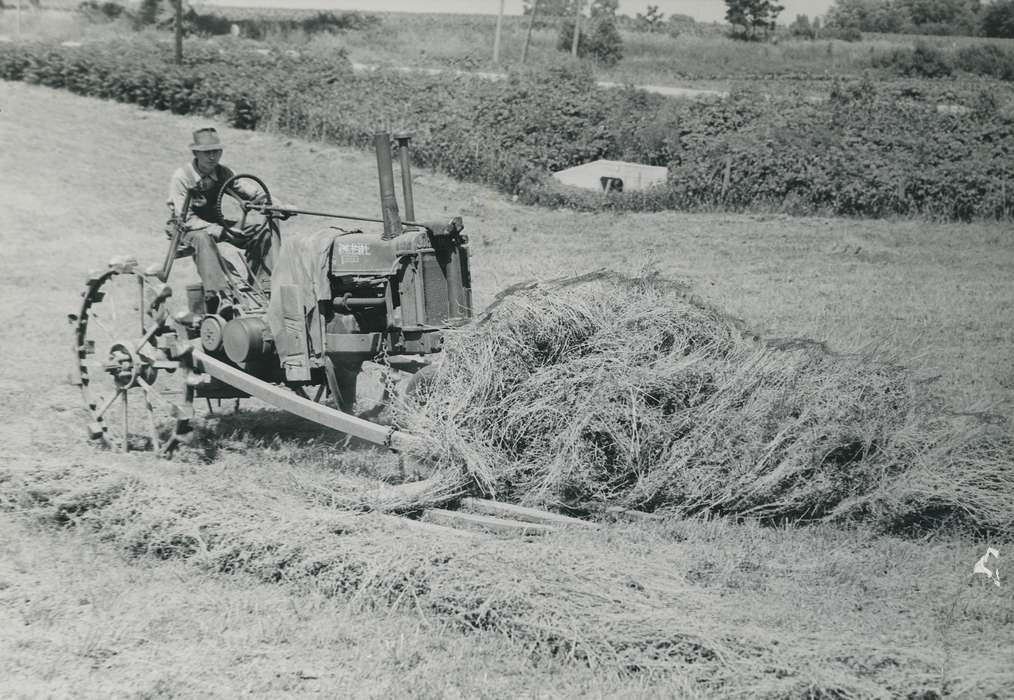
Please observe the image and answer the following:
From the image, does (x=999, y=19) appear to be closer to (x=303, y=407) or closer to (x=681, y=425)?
(x=681, y=425)

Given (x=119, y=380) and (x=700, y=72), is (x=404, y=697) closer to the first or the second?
(x=119, y=380)

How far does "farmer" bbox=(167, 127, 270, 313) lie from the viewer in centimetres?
762

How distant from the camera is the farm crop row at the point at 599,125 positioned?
17.2 metres

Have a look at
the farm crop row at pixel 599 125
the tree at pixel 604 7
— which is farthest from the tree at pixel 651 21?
the farm crop row at pixel 599 125

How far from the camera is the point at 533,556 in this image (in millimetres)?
5031

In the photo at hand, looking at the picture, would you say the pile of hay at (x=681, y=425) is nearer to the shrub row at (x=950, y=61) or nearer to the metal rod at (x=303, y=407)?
the metal rod at (x=303, y=407)

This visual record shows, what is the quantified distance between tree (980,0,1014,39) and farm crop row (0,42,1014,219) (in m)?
1.16

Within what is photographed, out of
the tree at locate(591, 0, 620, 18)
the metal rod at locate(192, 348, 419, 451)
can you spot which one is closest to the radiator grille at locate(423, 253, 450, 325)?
the metal rod at locate(192, 348, 419, 451)

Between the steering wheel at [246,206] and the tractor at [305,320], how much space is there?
1cm

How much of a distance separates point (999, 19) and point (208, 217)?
1331cm

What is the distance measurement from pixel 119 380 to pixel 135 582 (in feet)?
8.33

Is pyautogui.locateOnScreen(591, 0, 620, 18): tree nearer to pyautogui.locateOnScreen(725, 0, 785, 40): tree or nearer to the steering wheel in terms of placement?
pyautogui.locateOnScreen(725, 0, 785, 40): tree

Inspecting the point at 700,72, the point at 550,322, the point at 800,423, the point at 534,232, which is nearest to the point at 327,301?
the point at 550,322

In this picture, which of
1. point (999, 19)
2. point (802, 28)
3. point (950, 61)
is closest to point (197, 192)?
point (999, 19)
